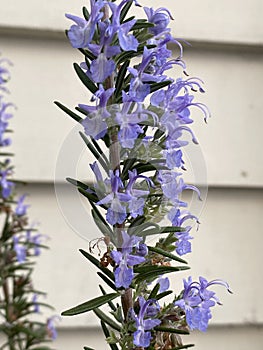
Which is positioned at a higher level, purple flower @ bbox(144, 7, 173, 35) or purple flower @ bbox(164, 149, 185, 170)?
purple flower @ bbox(144, 7, 173, 35)

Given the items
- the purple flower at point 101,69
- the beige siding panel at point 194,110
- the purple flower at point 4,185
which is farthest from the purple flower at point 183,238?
the beige siding panel at point 194,110

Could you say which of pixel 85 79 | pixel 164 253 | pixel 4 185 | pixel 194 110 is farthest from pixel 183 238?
pixel 194 110

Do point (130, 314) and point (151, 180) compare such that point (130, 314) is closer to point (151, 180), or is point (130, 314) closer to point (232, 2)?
point (151, 180)

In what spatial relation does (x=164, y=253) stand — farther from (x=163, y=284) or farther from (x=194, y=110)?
(x=194, y=110)

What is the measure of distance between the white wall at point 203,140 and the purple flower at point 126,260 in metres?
0.77

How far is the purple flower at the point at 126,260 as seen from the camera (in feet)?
1.40

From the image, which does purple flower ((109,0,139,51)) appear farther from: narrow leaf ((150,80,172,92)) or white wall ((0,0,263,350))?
white wall ((0,0,263,350))

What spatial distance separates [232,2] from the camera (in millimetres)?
1269

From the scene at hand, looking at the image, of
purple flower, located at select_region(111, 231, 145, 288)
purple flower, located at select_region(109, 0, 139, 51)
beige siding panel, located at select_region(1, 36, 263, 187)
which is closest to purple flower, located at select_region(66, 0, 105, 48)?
purple flower, located at select_region(109, 0, 139, 51)

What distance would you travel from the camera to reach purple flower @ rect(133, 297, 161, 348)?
1.41 feet

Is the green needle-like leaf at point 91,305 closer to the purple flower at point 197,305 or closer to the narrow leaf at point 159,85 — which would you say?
the purple flower at point 197,305

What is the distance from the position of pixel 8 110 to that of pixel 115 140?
0.83m

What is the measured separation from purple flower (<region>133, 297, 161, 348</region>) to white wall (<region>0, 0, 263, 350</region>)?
2.45 ft

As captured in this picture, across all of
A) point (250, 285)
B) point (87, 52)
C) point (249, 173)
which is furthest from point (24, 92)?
point (87, 52)
